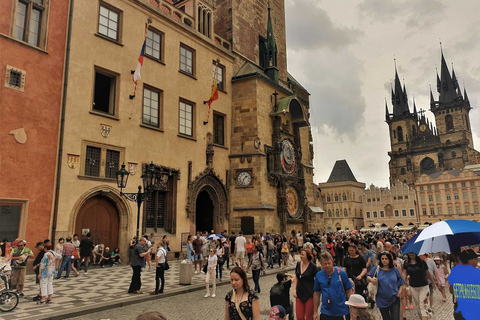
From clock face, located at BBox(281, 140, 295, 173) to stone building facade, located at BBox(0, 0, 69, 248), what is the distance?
14.8m

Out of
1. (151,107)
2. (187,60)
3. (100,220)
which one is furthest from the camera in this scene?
(187,60)

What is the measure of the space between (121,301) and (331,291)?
617 cm

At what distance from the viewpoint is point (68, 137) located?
1483 centimetres

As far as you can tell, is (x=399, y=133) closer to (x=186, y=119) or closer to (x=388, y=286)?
(x=186, y=119)

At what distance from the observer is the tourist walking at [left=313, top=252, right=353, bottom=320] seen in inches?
201

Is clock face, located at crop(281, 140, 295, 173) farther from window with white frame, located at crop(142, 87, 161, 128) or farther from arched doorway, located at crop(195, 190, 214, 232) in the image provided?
window with white frame, located at crop(142, 87, 161, 128)

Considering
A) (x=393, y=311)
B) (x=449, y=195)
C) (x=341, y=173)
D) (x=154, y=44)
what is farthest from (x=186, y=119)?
(x=341, y=173)

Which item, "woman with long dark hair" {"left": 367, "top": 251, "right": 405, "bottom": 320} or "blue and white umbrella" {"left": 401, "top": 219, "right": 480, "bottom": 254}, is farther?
"woman with long dark hair" {"left": 367, "top": 251, "right": 405, "bottom": 320}

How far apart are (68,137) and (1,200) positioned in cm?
349

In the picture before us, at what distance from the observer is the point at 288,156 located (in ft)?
84.4

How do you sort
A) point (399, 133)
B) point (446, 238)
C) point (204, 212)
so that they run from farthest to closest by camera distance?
point (399, 133) < point (204, 212) < point (446, 238)

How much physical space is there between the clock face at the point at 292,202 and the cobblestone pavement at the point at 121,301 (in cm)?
1200

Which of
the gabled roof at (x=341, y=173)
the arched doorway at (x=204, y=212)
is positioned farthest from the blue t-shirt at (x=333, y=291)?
the gabled roof at (x=341, y=173)

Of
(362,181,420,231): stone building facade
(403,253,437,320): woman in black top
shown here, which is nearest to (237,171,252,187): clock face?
(403,253,437,320): woman in black top
